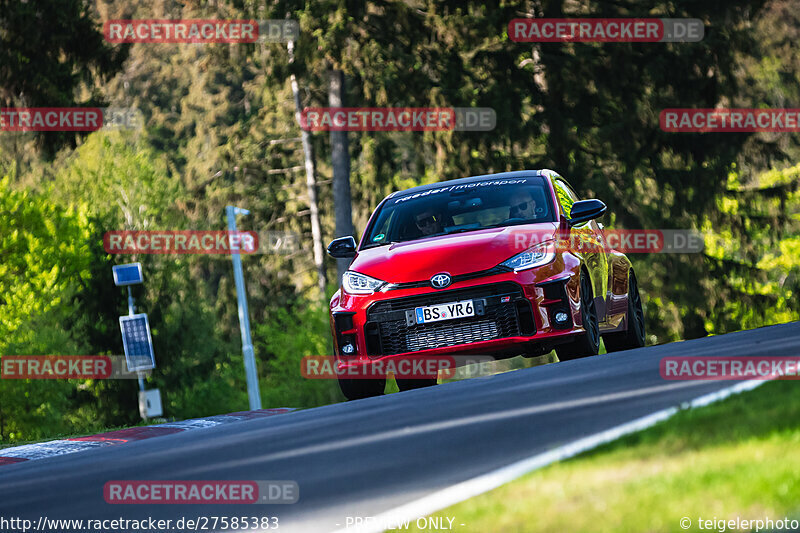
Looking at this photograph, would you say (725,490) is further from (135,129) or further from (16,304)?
(135,129)

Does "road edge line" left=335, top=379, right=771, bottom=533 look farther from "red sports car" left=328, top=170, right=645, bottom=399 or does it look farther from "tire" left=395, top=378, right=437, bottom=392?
"tire" left=395, top=378, right=437, bottom=392

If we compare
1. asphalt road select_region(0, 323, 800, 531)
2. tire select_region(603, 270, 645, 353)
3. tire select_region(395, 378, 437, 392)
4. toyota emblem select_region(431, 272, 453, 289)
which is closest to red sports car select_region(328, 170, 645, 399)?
toyota emblem select_region(431, 272, 453, 289)

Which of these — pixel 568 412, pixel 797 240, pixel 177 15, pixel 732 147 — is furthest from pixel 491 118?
pixel 797 240

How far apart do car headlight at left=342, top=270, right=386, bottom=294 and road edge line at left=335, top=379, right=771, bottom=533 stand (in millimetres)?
4697

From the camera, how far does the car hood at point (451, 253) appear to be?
36.3 ft

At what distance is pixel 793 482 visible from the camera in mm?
4395

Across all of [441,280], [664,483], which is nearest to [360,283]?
[441,280]

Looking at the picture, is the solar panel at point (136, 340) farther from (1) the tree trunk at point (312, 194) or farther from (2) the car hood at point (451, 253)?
(2) the car hood at point (451, 253)

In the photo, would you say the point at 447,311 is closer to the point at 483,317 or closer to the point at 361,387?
the point at 483,317

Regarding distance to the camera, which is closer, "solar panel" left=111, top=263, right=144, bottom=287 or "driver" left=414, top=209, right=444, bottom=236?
"driver" left=414, top=209, right=444, bottom=236

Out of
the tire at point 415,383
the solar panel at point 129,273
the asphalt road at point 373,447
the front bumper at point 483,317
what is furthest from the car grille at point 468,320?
the solar panel at point 129,273

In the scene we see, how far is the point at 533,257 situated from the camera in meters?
11.2

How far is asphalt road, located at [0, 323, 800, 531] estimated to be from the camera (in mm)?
5852

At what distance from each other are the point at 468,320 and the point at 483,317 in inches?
5.1
